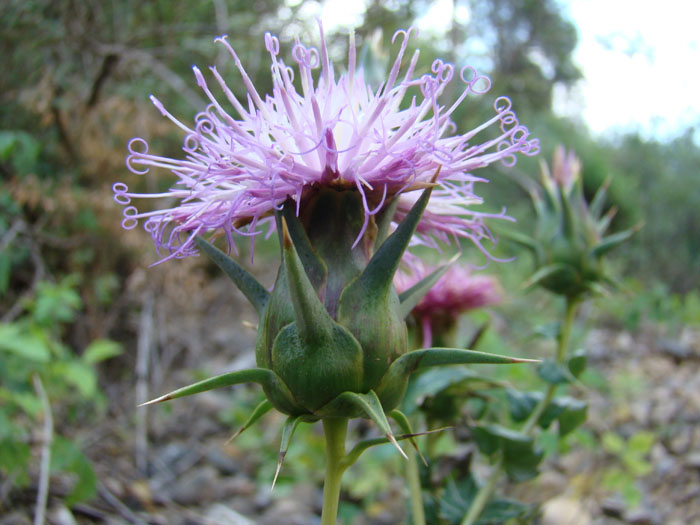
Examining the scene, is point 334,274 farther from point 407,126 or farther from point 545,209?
point 545,209

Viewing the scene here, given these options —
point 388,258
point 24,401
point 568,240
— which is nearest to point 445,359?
point 388,258

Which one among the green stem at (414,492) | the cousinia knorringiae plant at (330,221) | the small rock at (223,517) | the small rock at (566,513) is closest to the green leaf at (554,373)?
the green stem at (414,492)

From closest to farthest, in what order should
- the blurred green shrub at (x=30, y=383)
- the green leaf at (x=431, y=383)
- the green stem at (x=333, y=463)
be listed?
the green stem at (x=333, y=463)
the green leaf at (x=431, y=383)
the blurred green shrub at (x=30, y=383)

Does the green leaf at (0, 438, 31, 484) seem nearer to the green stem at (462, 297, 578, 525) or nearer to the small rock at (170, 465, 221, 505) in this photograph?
the small rock at (170, 465, 221, 505)

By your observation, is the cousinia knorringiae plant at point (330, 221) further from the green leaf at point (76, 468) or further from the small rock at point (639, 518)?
the small rock at point (639, 518)

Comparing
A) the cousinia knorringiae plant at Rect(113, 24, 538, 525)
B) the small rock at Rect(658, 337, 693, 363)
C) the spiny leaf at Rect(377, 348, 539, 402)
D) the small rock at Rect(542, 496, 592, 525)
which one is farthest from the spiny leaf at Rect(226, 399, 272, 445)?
the small rock at Rect(658, 337, 693, 363)

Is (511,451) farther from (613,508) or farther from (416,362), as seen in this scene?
(613,508)
